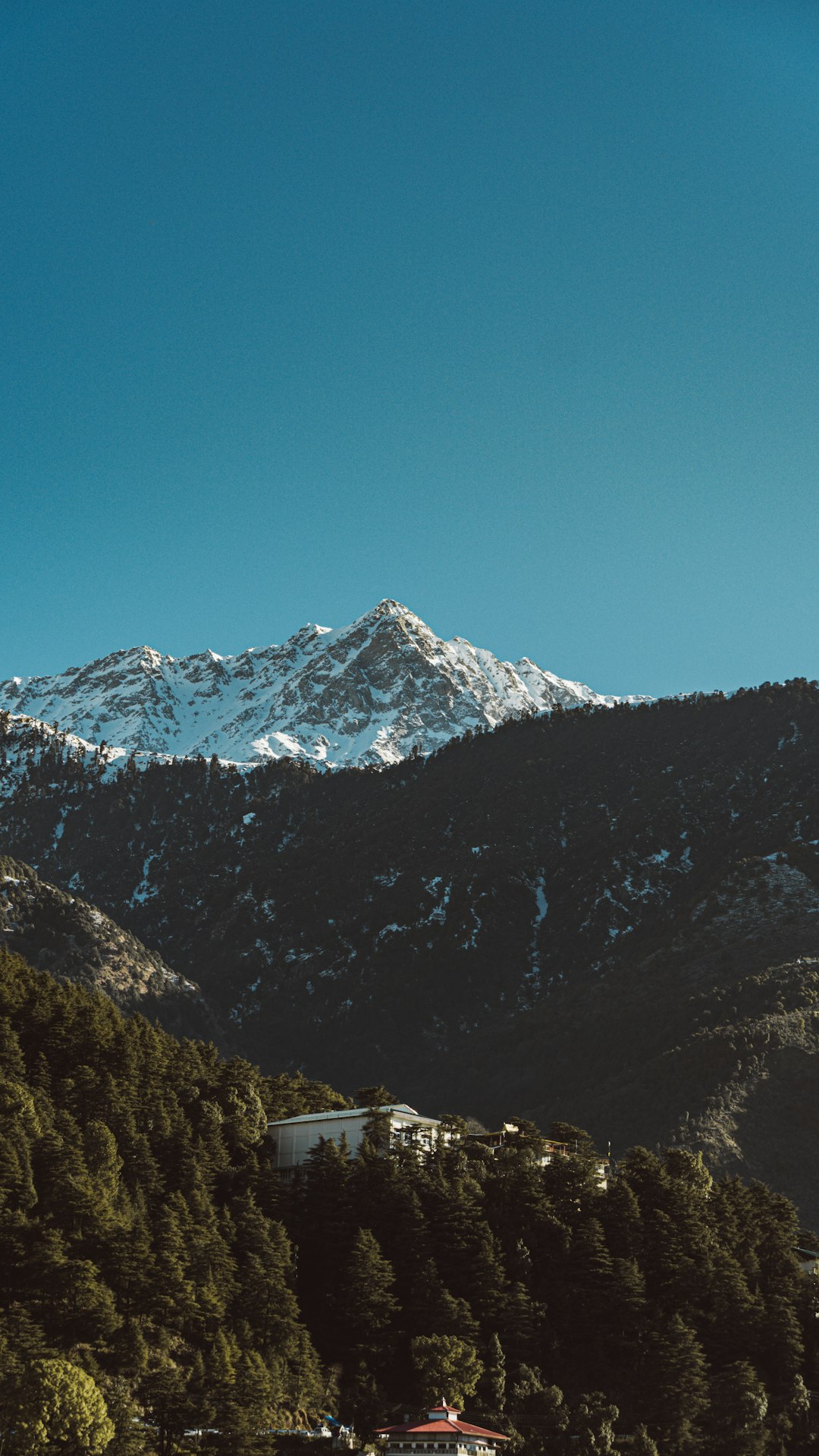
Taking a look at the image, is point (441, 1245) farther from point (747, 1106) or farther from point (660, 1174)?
point (747, 1106)

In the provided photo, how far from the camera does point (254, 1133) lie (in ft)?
340

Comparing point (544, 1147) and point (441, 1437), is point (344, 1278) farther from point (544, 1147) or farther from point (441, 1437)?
point (544, 1147)

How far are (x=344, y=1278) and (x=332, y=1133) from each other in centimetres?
1808

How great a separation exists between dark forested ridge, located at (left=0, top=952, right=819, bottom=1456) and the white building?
193cm

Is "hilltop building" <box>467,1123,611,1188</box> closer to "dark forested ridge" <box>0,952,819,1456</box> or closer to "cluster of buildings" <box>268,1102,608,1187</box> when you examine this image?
"cluster of buildings" <box>268,1102,608,1187</box>

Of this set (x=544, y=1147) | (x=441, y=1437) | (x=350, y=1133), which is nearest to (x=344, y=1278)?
(x=441, y=1437)

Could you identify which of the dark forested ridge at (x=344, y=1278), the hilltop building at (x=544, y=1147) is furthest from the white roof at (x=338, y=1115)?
the hilltop building at (x=544, y=1147)

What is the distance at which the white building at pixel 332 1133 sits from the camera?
10838 centimetres

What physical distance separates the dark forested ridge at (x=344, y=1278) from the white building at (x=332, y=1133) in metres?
1.93

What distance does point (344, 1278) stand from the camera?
92125 mm

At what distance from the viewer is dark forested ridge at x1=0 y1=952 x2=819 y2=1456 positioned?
3051 inches

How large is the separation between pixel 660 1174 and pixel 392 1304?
23.2 m

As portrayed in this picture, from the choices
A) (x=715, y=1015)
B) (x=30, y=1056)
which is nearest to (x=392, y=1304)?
(x=30, y=1056)

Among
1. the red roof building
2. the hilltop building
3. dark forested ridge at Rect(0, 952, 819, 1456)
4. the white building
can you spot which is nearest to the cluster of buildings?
the white building
